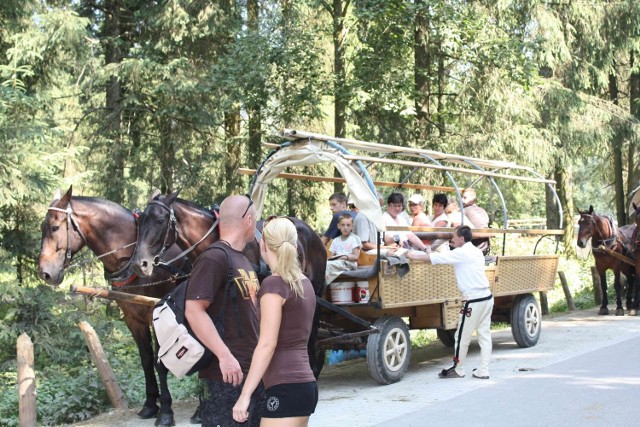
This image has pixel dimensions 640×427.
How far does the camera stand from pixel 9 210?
13.9m

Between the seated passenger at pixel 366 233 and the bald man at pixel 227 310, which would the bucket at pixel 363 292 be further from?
the bald man at pixel 227 310

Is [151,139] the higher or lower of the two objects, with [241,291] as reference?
higher

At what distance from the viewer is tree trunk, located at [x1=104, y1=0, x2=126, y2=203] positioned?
18781 millimetres

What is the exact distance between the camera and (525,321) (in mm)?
12711

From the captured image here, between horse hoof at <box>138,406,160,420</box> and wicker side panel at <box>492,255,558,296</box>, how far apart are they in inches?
207

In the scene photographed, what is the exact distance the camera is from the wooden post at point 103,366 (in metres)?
9.18

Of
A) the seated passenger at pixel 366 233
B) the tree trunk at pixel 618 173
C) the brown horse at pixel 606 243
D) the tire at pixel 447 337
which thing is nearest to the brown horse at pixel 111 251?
the seated passenger at pixel 366 233

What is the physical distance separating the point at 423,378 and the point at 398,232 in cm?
193

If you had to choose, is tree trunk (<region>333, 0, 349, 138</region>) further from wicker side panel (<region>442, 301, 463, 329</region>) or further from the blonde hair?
the blonde hair

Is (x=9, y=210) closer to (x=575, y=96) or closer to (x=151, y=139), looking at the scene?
(x=151, y=139)

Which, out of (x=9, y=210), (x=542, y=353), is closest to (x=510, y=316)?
(x=542, y=353)

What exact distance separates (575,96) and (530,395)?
15923 millimetres

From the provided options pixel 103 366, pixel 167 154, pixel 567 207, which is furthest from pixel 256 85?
pixel 567 207

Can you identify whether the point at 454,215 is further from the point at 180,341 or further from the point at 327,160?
the point at 180,341
